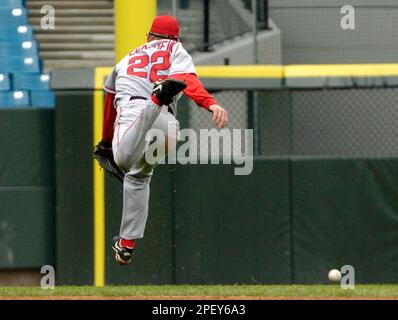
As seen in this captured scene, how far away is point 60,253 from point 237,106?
2.11 m

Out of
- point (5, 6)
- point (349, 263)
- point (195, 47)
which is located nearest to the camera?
point (349, 263)

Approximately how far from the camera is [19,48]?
1409 centimetres

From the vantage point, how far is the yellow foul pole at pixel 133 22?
1137 centimetres

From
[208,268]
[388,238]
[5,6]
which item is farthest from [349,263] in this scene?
[5,6]

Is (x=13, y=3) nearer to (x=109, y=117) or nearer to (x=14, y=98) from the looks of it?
(x=14, y=98)

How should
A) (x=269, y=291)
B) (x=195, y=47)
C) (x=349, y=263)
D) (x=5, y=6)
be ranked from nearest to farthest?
(x=269, y=291)
(x=349, y=263)
(x=195, y=47)
(x=5, y=6)

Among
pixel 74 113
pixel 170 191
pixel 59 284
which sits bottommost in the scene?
pixel 59 284

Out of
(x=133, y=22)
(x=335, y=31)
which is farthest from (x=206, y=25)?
(x=133, y=22)

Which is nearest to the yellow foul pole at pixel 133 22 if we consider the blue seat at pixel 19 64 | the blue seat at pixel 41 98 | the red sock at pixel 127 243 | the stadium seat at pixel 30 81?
the blue seat at pixel 41 98

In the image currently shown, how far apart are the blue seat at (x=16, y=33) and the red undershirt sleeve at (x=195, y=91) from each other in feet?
19.6

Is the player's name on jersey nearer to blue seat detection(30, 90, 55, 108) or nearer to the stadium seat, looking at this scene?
blue seat detection(30, 90, 55, 108)

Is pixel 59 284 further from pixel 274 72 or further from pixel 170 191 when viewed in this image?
pixel 274 72

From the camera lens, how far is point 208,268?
1134cm

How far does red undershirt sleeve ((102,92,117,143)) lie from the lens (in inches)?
357
